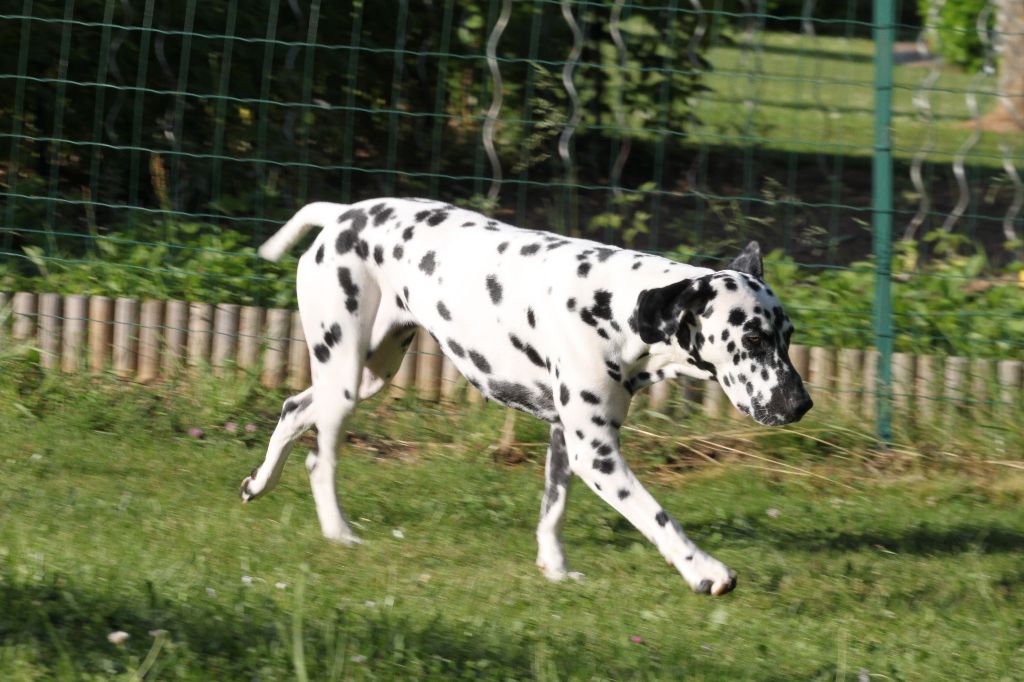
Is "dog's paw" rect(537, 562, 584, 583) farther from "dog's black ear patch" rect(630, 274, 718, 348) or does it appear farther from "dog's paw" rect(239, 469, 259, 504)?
"dog's paw" rect(239, 469, 259, 504)

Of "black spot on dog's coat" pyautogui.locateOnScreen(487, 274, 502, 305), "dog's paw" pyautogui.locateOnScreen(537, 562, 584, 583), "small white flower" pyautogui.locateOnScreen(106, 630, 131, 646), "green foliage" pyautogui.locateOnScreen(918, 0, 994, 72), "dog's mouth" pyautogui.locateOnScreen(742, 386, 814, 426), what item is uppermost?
"green foliage" pyautogui.locateOnScreen(918, 0, 994, 72)

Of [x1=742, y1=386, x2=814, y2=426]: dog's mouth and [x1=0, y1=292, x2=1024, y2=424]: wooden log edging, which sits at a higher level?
[x1=742, y1=386, x2=814, y2=426]: dog's mouth

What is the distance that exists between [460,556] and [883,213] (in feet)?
9.68

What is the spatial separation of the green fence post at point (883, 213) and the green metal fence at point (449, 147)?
0.04 ft

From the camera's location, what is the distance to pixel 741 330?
4500mm

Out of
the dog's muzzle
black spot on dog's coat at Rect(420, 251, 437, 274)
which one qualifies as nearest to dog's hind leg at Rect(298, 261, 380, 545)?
black spot on dog's coat at Rect(420, 251, 437, 274)

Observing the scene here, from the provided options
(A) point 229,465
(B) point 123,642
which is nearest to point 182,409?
(A) point 229,465

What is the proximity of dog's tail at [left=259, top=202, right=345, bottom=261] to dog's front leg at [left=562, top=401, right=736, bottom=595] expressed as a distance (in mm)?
1394

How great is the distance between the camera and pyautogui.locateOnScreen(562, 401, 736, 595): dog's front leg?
4.56 meters

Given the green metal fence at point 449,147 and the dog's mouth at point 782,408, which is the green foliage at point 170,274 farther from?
the dog's mouth at point 782,408

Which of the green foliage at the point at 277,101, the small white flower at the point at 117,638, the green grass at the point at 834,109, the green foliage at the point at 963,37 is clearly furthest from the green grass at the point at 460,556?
the green foliage at the point at 963,37

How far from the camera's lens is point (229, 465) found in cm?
629

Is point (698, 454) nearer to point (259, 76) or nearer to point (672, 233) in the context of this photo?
point (672, 233)

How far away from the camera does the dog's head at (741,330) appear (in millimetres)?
4508
